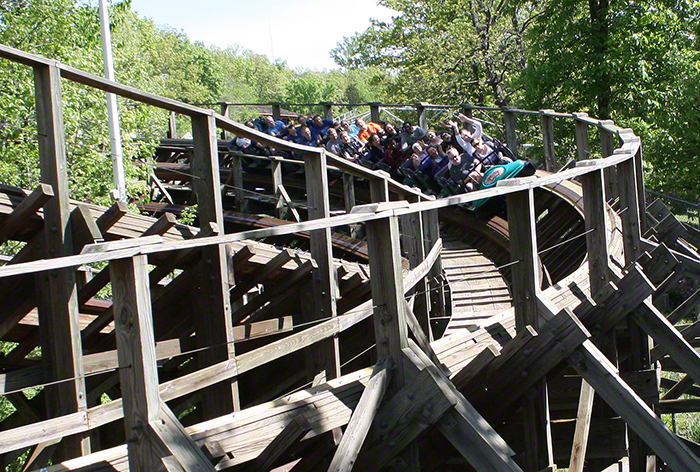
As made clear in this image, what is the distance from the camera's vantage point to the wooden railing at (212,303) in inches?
88.7

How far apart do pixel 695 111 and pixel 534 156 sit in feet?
11.8

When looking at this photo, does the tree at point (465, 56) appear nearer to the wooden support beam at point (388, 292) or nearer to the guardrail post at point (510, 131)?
the guardrail post at point (510, 131)

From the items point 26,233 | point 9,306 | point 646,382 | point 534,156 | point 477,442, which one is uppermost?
point 534,156

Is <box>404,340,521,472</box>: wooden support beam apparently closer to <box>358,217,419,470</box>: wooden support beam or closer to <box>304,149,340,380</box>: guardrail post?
<box>358,217,419,470</box>: wooden support beam

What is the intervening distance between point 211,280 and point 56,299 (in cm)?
90

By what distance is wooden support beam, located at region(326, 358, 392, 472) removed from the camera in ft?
8.73

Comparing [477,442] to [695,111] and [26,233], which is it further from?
[695,111]

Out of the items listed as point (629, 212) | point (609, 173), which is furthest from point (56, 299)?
point (609, 173)

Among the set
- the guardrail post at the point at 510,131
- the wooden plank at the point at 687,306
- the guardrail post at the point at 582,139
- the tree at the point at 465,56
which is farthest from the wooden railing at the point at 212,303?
the tree at the point at 465,56

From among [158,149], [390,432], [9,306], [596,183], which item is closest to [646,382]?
[596,183]

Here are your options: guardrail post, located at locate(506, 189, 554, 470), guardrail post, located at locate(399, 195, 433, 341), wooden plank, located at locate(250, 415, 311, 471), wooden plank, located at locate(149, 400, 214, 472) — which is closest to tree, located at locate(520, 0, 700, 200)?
guardrail post, located at locate(399, 195, 433, 341)

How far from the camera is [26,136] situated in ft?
44.2

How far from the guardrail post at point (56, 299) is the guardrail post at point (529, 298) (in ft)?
6.31

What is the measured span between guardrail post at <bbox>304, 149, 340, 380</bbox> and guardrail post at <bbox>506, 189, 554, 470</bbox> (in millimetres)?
1486
